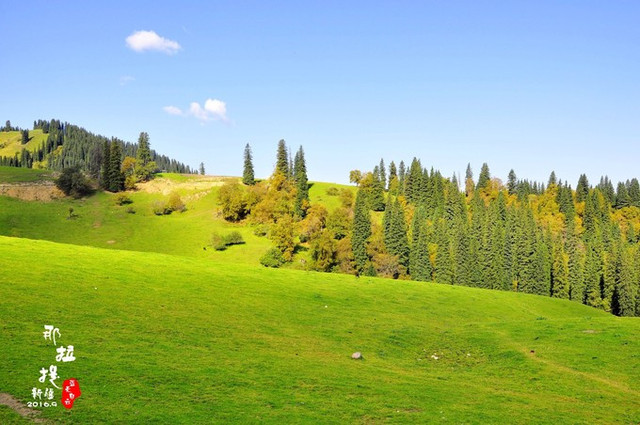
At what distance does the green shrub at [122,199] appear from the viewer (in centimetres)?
14400

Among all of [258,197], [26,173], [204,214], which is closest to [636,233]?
[258,197]

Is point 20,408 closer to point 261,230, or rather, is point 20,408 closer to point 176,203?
point 261,230

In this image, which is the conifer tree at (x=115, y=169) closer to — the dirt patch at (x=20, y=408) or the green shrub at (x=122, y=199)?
the green shrub at (x=122, y=199)

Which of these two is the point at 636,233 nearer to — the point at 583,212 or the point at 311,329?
the point at 583,212

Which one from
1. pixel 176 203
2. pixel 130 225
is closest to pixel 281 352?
pixel 130 225

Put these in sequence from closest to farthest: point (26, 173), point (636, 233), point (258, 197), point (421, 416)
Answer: point (421, 416) < point (258, 197) < point (26, 173) < point (636, 233)

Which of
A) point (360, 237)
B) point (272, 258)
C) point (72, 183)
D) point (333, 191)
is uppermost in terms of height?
point (333, 191)

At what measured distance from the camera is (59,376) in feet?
69.4

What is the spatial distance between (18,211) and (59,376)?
125316 millimetres

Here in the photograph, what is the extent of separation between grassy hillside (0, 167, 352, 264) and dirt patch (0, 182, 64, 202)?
3.17 m

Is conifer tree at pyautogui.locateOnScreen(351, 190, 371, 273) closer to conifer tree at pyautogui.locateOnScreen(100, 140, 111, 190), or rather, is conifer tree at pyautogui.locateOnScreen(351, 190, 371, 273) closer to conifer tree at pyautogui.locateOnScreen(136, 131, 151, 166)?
conifer tree at pyautogui.locateOnScreen(100, 140, 111, 190)

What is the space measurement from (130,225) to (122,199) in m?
19.1

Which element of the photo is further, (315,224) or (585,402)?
(315,224)

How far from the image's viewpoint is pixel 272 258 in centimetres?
10569
